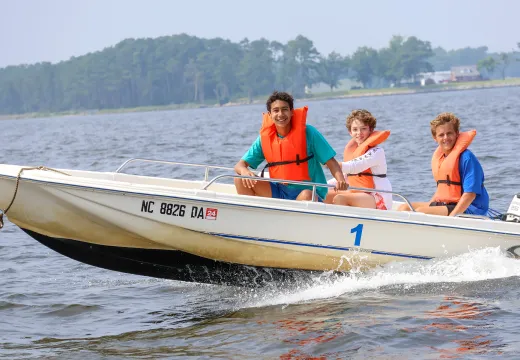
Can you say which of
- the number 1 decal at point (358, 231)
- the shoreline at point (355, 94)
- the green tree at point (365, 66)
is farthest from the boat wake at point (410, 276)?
the green tree at point (365, 66)

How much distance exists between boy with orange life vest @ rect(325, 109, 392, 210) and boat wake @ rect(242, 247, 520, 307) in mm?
610

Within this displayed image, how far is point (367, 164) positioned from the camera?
8.06 metres

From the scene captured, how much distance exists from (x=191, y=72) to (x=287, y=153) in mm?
146839

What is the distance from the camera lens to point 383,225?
25.2ft

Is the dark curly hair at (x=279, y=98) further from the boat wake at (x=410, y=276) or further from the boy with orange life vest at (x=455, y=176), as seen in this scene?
the boat wake at (x=410, y=276)

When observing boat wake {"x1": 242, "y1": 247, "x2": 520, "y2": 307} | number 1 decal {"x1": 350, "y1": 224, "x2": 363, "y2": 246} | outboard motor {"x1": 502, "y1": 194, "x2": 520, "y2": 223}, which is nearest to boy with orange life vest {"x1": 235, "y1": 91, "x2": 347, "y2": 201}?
number 1 decal {"x1": 350, "y1": 224, "x2": 363, "y2": 246}

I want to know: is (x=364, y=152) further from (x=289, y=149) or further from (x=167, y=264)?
(x=167, y=264)

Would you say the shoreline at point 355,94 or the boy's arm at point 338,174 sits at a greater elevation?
the boy's arm at point 338,174

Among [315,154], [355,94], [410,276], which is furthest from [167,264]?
[355,94]

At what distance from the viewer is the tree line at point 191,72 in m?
151

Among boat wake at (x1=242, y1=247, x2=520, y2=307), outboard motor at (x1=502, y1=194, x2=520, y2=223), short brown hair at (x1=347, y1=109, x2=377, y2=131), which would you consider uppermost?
short brown hair at (x1=347, y1=109, x2=377, y2=131)

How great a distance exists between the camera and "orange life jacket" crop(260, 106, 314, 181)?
784 centimetres

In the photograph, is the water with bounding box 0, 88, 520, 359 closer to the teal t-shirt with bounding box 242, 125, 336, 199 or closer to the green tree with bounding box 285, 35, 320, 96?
the teal t-shirt with bounding box 242, 125, 336, 199

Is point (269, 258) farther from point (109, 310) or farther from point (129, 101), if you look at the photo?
point (129, 101)
